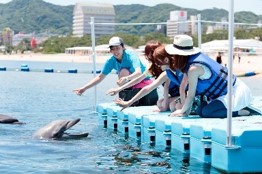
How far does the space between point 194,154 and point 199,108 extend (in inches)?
33.2

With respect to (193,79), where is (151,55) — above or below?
above

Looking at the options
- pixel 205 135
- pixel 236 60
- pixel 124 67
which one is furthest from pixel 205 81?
pixel 236 60

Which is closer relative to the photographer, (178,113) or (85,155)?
(85,155)

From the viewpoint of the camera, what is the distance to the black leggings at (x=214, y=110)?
743 centimetres

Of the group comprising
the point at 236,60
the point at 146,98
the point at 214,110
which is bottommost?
the point at 236,60

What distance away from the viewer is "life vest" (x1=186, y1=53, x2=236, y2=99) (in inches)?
283

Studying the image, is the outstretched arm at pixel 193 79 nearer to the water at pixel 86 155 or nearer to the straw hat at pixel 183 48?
the straw hat at pixel 183 48

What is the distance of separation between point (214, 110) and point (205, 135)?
95 centimetres

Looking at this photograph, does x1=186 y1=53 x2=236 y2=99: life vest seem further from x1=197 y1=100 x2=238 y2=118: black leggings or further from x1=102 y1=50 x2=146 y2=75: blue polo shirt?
x1=102 y1=50 x2=146 y2=75: blue polo shirt

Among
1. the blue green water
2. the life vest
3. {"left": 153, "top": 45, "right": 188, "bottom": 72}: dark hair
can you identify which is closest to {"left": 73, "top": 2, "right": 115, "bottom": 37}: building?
the blue green water

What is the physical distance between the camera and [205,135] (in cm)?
659

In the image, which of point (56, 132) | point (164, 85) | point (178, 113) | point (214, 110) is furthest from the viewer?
point (56, 132)

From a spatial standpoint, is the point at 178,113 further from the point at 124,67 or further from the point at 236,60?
the point at 236,60

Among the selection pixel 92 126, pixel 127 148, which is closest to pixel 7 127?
pixel 92 126
